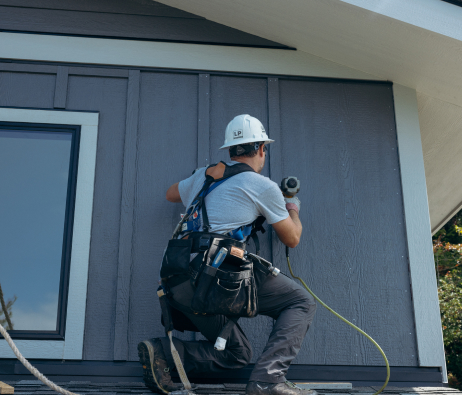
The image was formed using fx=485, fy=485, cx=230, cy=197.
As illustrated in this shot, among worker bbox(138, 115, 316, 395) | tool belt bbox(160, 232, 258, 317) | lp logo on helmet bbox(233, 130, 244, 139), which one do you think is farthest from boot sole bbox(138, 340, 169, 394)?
lp logo on helmet bbox(233, 130, 244, 139)

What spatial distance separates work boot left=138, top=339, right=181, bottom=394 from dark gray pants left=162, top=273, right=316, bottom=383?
49 millimetres

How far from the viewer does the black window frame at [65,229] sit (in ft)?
11.0

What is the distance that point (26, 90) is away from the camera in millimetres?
3803

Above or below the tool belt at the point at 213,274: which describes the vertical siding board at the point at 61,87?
above

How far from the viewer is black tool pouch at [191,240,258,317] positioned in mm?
2617

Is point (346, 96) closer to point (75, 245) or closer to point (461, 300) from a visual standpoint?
point (75, 245)

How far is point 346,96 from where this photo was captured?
13.3ft

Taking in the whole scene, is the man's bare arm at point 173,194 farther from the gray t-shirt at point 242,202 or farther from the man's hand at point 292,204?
the man's hand at point 292,204

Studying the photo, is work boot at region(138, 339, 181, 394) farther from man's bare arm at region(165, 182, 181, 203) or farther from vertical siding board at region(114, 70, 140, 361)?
man's bare arm at region(165, 182, 181, 203)

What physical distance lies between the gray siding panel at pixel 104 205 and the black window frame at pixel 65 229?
0.16 meters

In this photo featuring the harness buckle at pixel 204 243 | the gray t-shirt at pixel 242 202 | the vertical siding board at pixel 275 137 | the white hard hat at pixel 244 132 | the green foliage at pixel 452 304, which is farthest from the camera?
the green foliage at pixel 452 304

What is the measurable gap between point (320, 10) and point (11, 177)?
2.62 meters

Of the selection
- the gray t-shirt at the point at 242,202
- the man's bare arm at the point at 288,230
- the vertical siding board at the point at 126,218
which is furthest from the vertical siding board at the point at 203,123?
the man's bare arm at the point at 288,230

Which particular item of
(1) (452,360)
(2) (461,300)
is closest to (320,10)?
(2) (461,300)
